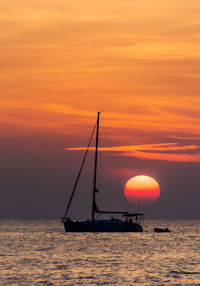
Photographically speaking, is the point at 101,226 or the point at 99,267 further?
the point at 101,226

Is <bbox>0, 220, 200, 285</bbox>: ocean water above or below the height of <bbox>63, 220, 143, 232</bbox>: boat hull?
below

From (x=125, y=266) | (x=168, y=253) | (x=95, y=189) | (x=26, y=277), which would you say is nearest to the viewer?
(x=26, y=277)

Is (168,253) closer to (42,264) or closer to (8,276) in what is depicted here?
(42,264)

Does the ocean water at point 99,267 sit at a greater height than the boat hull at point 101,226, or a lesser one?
lesser

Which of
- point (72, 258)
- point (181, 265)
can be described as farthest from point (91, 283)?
point (72, 258)

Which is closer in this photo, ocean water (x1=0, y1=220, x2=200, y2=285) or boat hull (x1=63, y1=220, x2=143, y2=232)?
ocean water (x1=0, y1=220, x2=200, y2=285)

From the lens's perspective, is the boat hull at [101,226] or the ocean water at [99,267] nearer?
the ocean water at [99,267]

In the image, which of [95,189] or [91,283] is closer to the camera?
[91,283]

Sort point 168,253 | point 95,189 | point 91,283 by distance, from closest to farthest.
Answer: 1. point 91,283
2. point 168,253
3. point 95,189

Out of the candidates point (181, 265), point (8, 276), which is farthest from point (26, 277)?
point (181, 265)

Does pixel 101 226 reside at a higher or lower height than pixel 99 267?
higher

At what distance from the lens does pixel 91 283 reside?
70.8 meters

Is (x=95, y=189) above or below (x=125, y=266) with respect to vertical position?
above

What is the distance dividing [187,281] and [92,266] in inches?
757
